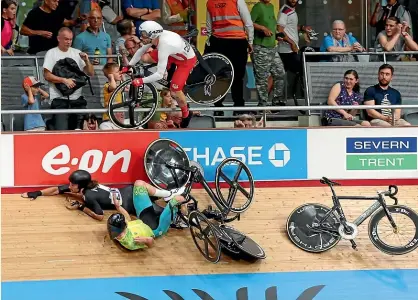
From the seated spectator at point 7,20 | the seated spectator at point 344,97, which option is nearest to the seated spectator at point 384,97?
the seated spectator at point 344,97

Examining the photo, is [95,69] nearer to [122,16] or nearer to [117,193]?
[122,16]

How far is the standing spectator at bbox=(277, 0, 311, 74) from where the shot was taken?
43.3ft

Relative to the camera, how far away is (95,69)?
1202cm

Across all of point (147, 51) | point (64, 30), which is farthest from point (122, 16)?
point (147, 51)

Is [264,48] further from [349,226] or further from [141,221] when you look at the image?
[141,221]

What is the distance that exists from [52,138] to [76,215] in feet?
3.40

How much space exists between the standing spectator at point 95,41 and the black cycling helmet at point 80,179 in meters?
2.15

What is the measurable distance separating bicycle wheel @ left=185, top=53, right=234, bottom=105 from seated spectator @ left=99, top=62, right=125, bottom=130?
Result: 885 millimetres

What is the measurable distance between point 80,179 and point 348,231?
10.2 feet

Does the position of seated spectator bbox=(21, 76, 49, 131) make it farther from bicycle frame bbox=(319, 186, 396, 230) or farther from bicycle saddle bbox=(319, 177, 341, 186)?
bicycle frame bbox=(319, 186, 396, 230)

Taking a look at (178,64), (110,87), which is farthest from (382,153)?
(110,87)

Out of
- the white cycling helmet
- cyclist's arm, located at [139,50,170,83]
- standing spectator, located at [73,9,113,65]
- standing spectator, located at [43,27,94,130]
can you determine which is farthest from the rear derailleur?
standing spectator, located at [73,9,113,65]

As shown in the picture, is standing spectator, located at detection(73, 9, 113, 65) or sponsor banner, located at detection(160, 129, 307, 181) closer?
sponsor banner, located at detection(160, 129, 307, 181)

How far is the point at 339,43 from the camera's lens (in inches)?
517
